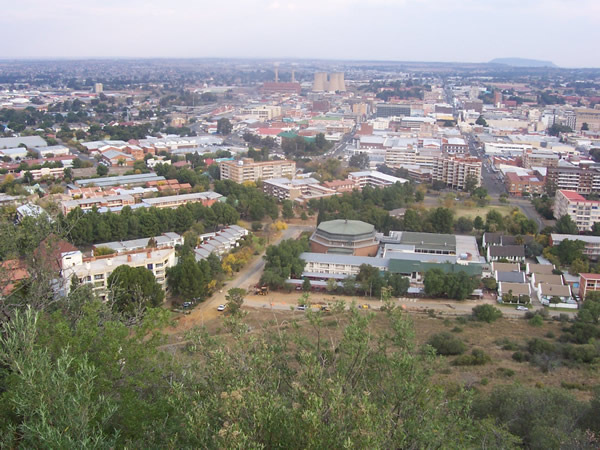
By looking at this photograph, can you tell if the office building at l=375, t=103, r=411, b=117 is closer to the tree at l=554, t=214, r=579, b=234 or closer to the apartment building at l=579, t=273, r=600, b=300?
the tree at l=554, t=214, r=579, b=234

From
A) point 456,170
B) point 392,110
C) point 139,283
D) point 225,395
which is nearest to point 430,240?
point 139,283

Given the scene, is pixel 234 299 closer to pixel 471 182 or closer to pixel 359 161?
pixel 471 182

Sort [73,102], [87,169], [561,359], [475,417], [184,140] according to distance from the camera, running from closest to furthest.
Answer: [475,417]
[561,359]
[87,169]
[184,140]
[73,102]

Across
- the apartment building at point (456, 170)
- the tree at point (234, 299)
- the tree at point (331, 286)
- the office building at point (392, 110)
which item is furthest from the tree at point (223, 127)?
the tree at point (234, 299)

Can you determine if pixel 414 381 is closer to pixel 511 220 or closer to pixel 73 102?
pixel 511 220

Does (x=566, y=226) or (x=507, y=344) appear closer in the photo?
(x=507, y=344)

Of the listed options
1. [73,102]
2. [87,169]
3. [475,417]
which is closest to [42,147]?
[87,169]

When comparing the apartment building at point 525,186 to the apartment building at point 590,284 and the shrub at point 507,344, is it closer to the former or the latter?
the apartment building at point 590,284
